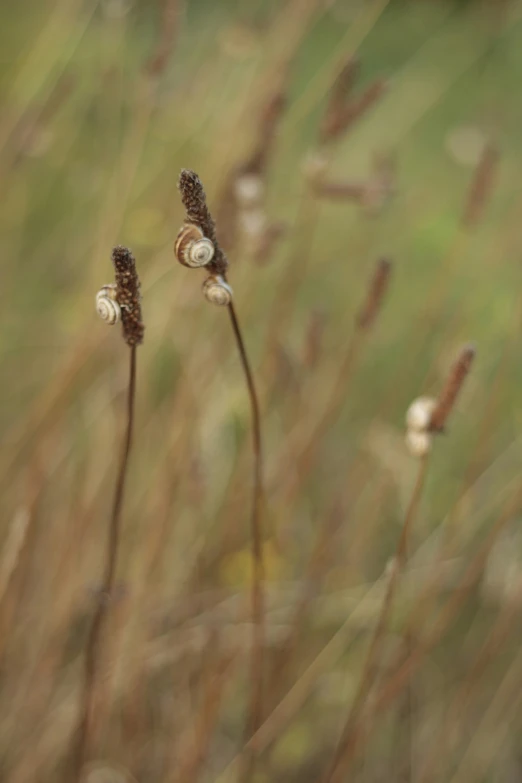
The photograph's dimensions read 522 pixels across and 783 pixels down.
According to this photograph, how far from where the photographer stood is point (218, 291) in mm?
434

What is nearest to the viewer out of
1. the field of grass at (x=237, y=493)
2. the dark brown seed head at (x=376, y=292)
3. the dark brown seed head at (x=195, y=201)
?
the dark brown seed head at (x=195, y=201)

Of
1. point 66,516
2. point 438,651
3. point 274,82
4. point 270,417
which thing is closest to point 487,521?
point 438,651

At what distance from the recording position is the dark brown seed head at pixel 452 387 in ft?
1.68

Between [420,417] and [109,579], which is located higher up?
[420,417]

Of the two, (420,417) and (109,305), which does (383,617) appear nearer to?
(420,417)

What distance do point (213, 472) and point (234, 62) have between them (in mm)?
752

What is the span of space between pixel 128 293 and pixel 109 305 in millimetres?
15

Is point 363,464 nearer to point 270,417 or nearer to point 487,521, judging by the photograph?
point 270,417

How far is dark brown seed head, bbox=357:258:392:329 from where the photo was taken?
2.03 feet

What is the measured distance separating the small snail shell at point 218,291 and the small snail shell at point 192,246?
0.02m

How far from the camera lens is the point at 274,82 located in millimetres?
908

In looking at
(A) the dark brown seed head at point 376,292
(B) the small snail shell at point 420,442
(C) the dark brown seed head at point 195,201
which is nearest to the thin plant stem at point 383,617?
(B) the small snail shell at point 420,442

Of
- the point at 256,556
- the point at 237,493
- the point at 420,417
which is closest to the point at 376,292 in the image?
the point at 420,417

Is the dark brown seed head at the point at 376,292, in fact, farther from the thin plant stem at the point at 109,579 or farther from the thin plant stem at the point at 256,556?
the thin plant stem at the point at 109,579
